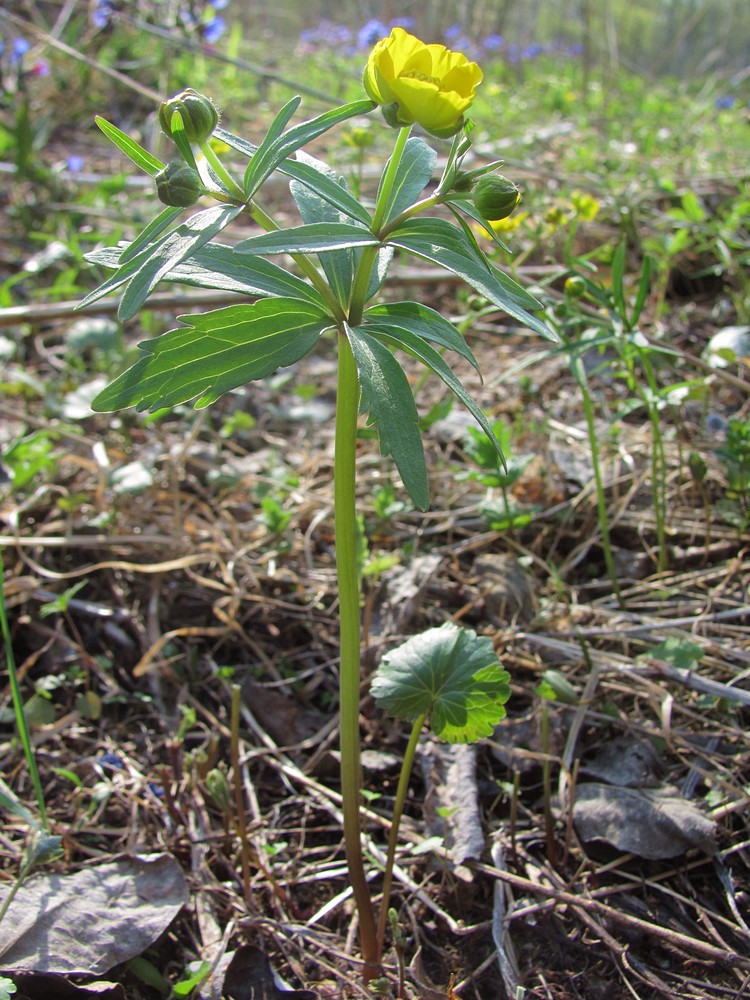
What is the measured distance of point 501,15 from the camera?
8.55 meters

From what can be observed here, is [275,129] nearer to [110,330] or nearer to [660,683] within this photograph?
[660,683]

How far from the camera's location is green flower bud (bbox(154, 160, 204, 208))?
98cm

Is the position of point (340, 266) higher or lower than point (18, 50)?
lower

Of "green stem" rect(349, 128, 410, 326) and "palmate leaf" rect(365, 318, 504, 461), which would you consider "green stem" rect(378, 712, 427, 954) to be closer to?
"palmate leaf" rect(365, 318, 504, 461)

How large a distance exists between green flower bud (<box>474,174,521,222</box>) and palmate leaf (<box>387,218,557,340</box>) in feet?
0.14

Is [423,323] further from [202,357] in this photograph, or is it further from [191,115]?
[191,115]

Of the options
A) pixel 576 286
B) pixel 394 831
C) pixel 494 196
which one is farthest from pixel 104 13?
pixel 394 831

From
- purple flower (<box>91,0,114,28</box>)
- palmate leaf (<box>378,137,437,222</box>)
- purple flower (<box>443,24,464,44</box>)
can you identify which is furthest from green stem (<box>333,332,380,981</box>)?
purple flower (<box>443,24,464,44</box>)

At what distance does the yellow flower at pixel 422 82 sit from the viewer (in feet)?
3.13

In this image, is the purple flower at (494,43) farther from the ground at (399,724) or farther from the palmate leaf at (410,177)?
the palmate leaf at (410,177)

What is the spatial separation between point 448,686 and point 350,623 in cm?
24

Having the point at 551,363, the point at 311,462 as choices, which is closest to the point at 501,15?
the point at 551,363

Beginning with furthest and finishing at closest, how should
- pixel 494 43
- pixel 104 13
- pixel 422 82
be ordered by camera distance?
pixel 494 43 < pixel 104 13 < pixel 422 82

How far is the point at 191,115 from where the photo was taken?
1.02 metres
